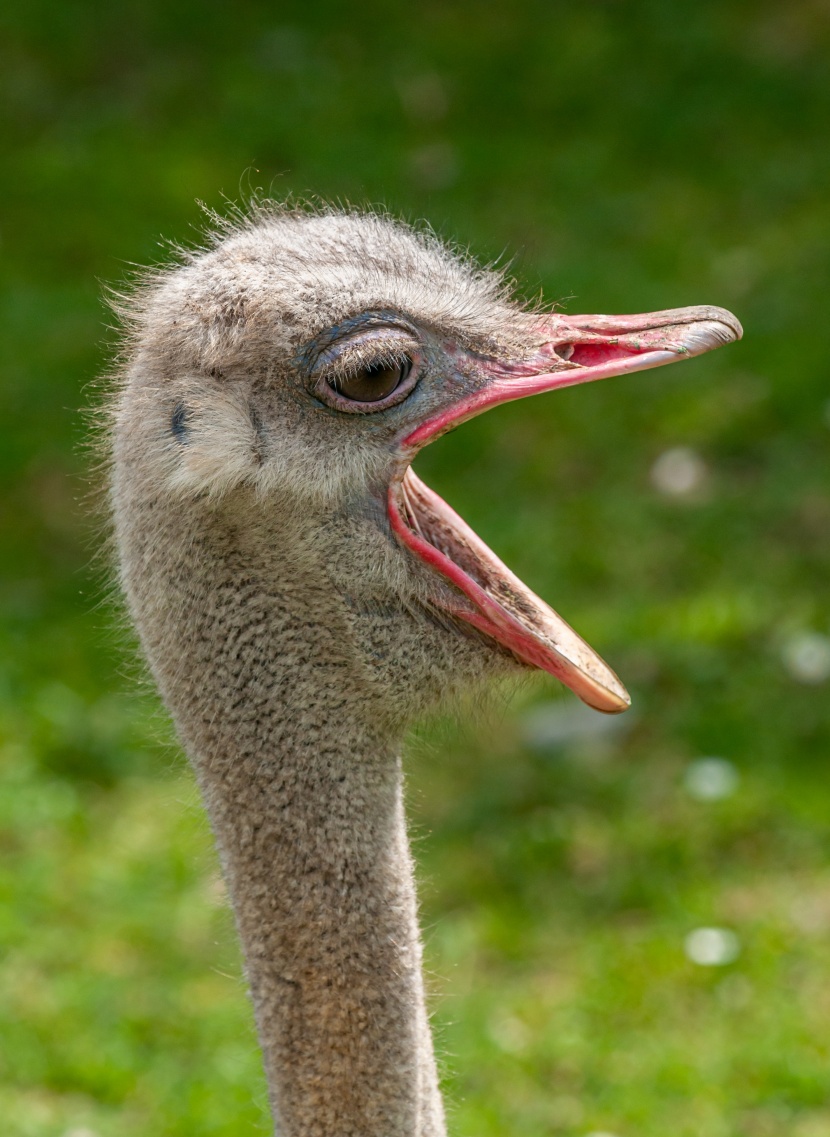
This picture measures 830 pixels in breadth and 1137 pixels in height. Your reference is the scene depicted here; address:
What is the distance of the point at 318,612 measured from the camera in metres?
2.22

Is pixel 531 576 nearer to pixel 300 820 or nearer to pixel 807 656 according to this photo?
pixel 807 656

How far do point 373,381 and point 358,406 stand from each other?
37 millimetres

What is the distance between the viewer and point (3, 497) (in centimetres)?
597

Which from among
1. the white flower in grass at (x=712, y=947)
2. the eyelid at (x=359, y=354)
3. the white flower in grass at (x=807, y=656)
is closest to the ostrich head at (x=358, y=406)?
the eyelid at (x=359, y=354)

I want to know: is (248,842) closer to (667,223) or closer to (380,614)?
(380,614)

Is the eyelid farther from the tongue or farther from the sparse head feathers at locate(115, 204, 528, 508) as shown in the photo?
the tongue

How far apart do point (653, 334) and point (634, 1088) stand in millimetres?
2124

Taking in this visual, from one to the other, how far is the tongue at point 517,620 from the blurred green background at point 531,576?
0.66ft

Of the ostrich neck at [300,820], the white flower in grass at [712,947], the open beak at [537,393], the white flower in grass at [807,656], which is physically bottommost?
the ostrich neck at [300,820]

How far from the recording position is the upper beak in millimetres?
2229

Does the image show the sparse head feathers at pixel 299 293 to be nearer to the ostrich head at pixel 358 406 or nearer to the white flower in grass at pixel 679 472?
the ostrich head at pixel 358 406

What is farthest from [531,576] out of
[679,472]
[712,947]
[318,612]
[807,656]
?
[318,612]

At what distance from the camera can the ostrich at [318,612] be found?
216 centimetres

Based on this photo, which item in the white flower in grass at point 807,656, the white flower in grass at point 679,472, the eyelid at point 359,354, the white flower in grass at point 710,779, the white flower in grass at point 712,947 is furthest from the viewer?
the white flower in grass at point 679,472
